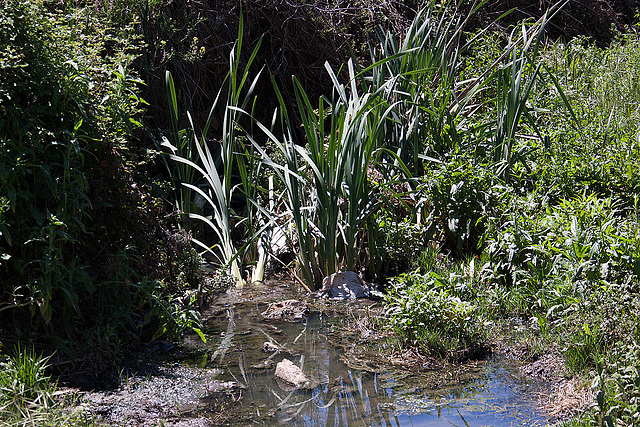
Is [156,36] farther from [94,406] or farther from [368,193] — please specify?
[94,406]

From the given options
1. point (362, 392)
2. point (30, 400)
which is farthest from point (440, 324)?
point (30, 400)

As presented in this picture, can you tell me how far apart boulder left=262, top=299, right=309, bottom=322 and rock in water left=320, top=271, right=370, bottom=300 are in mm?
273

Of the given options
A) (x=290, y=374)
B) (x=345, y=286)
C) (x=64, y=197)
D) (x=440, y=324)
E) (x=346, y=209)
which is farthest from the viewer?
(x=346, y=209)

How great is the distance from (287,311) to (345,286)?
518mm

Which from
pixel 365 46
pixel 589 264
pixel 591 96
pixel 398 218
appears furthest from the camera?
pixel 365 46

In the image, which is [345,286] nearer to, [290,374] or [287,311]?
[287,311]

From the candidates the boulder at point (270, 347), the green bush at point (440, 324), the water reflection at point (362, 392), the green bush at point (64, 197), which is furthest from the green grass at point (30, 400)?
the green bush at point (440, 324)

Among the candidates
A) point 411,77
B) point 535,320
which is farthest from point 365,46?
point 535,320

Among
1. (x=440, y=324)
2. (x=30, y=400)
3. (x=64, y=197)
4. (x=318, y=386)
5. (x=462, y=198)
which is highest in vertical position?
(x=64, y=197)

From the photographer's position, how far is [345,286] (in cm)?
411

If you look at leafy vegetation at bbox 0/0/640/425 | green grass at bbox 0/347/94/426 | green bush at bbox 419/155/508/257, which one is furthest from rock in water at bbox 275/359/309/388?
green bush at bbox 419/155/508/257

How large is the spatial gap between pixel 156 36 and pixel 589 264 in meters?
4.17

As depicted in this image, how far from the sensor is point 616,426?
218cm

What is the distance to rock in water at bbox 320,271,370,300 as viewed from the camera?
4090 millimetres
